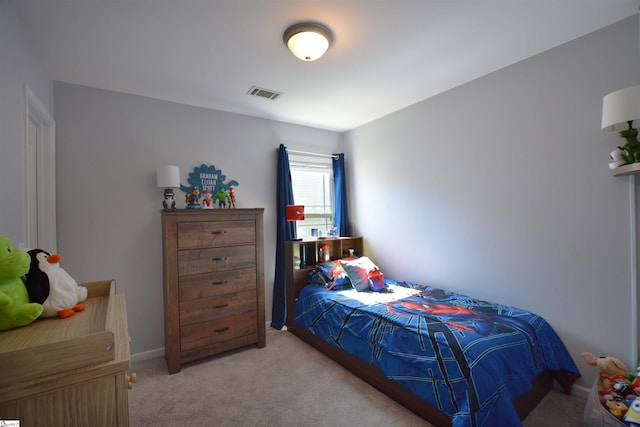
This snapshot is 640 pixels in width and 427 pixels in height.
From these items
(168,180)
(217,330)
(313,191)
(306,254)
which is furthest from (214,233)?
(313,191)

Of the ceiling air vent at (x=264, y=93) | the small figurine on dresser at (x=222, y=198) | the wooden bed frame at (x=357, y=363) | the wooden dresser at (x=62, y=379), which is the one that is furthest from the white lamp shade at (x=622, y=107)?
the small figurine on dresser at (x=222, y=198)

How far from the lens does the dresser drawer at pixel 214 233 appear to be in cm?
266

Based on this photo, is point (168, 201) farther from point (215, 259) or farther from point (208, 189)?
point (215, 259)

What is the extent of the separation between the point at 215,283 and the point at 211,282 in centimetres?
4

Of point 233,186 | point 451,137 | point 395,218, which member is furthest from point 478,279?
point 233,186

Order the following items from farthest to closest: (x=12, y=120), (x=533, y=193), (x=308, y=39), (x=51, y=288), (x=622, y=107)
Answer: (x=533, y=193), (x=308, y=39), (x=622, y=107), (x=12, y=120), (x=51, y=288)

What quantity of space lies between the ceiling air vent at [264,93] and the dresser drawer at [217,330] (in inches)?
87.1

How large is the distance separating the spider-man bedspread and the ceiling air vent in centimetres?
212

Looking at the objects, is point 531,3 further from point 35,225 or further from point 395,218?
point 35,225

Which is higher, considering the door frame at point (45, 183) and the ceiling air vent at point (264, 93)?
the ceiling air vent at point (264, 93)

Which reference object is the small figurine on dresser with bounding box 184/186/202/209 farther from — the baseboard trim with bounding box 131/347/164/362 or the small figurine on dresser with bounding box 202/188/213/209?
the baseboard trim with bounding box 131/347/164/362

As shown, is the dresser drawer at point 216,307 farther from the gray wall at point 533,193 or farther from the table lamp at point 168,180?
the gray wall at point 533,193

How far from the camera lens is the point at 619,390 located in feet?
5.46

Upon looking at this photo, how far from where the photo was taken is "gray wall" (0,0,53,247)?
145 cm
